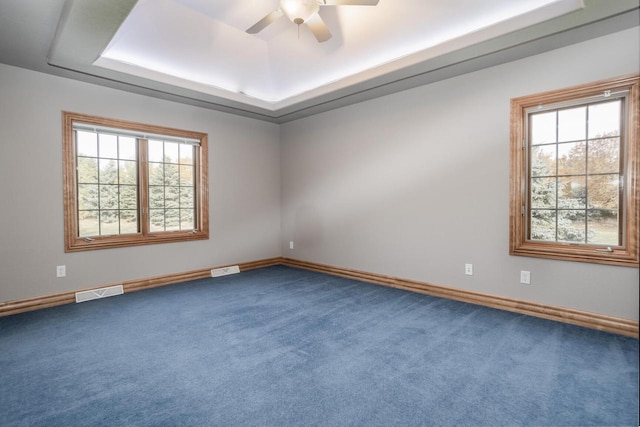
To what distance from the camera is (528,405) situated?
69.6 inches

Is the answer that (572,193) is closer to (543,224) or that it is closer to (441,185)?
(543,224)

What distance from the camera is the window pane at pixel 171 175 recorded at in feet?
14.2

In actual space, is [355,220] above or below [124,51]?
below

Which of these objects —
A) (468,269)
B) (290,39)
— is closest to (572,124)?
(468,269)

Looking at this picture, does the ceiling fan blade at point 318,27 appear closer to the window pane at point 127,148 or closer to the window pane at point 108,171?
the window pane at point 127,148

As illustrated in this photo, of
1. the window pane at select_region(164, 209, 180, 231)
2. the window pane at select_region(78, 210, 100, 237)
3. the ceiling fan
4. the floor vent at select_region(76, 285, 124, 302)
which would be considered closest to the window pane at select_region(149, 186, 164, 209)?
the window pane at select_region(164, 209, 180, 231)

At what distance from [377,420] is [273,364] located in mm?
792

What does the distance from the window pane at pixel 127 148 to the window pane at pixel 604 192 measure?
182 inches

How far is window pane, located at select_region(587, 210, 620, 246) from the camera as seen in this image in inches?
105

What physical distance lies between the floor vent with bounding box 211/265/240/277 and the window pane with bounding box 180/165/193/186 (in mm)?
1234

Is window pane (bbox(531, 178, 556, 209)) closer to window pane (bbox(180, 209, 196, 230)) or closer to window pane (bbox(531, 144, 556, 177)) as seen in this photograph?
window pane (bbox(531, 144, 556, 177))

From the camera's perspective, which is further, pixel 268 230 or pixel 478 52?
pixel 268 230

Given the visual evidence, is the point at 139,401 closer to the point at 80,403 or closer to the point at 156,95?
the point at 80,403

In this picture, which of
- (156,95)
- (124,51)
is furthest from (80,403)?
(156,95)
